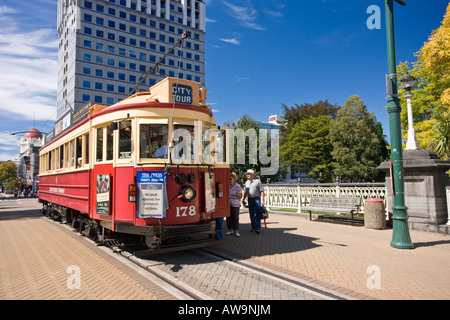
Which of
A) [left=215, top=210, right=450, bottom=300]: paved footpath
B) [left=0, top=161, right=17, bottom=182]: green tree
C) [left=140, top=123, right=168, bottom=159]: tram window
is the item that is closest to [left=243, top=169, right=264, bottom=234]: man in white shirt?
[left=215, top=210, right=450, bottom=300]: paved footpath

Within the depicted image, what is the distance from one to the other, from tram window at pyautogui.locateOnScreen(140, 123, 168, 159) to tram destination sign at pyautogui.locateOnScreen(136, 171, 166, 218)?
0.42 m

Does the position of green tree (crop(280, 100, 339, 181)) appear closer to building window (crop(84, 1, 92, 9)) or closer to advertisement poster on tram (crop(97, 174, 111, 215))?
advertisement poster on tram (crop(97, 174, 111, 215))

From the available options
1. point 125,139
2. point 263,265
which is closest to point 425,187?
point 263,265

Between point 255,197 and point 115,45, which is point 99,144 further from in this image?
point 115,45

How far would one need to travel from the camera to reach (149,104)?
5.90 metres

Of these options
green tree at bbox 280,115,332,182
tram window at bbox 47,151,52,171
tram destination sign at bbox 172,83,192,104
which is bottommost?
tram window at bbox 47,151,52,171

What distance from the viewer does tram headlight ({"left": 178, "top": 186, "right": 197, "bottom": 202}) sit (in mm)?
5666

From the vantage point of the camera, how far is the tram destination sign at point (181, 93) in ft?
19.9

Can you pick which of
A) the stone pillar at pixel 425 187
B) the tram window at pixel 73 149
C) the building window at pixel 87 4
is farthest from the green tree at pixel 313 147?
the building window at pixel 87 4

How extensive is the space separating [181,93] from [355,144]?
37309 mm

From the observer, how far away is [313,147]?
42094 millimetres

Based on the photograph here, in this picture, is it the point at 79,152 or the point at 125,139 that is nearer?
the point at 125,139

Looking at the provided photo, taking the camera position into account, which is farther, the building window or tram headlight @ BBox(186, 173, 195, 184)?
the building window
